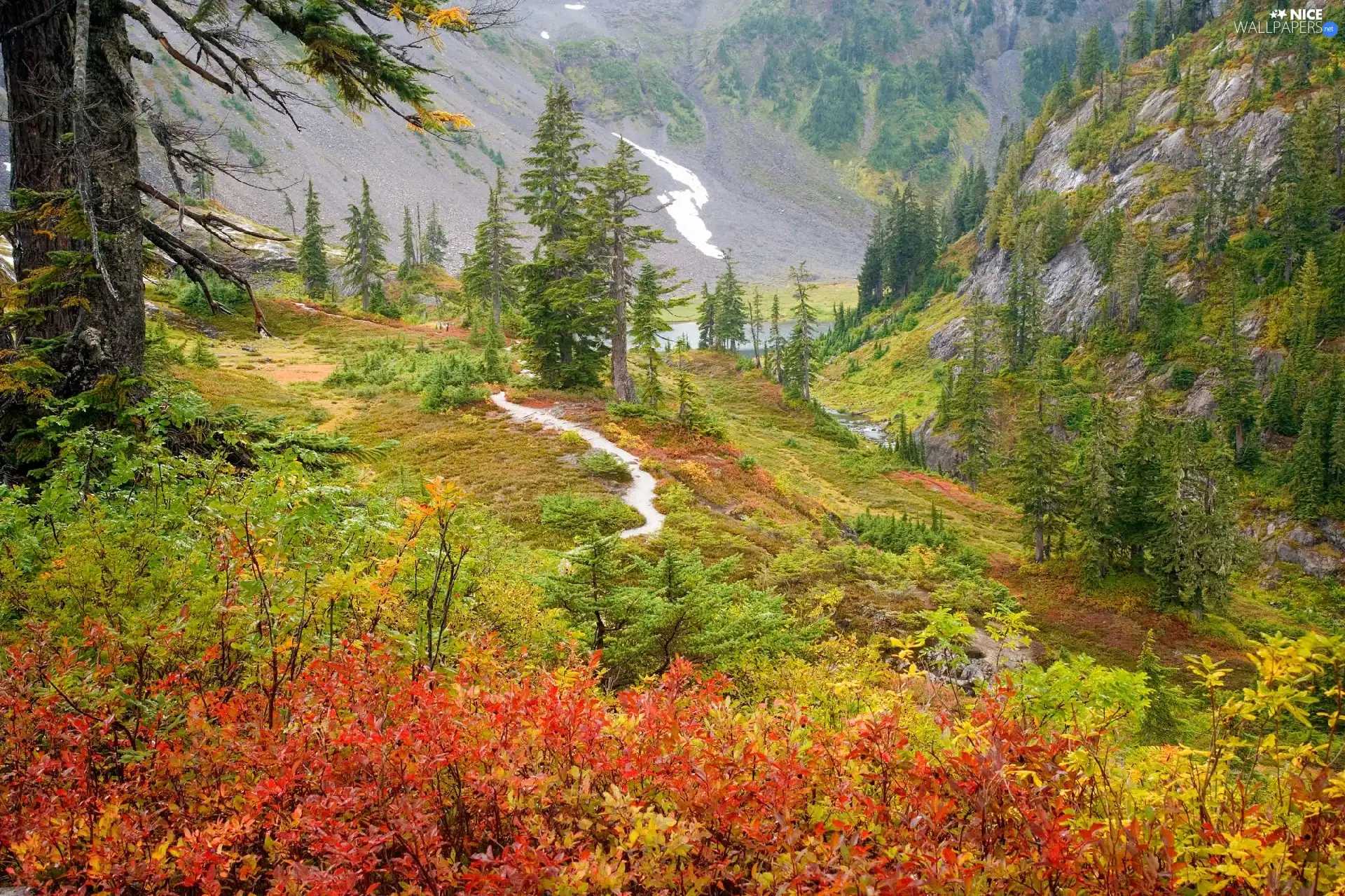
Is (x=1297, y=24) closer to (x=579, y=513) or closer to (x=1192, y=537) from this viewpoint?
(x=1192, y=537)

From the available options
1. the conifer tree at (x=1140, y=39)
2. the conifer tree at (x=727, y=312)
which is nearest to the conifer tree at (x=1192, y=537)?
the conifer tree at (x=727, y=312)

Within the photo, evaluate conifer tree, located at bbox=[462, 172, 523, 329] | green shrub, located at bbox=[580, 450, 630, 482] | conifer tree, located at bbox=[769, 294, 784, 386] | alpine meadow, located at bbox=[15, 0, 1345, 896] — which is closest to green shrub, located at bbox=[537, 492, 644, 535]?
alpine meadow, located at bbox=[15, 0, 1345, 896]

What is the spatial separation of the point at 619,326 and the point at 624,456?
9.74 metres

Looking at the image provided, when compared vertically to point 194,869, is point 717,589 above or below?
below

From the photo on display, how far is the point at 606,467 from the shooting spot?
20.9 m

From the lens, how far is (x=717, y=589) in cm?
794

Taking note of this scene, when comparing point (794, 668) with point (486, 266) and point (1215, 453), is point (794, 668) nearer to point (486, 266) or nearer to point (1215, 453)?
point (1215, 453)

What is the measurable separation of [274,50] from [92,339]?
3277 mm

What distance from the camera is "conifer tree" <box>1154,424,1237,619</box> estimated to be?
85.8 ft

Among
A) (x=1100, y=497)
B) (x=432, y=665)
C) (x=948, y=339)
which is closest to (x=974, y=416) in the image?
(x=1100, y=497)

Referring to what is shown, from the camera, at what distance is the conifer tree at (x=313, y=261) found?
6150 centimetres

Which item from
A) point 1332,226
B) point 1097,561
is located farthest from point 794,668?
point 1332,226

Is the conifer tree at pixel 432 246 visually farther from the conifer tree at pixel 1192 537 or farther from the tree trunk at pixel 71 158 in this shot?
the tree trunk at pixel 71 158

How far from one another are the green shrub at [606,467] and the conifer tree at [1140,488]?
22061 millimetres
